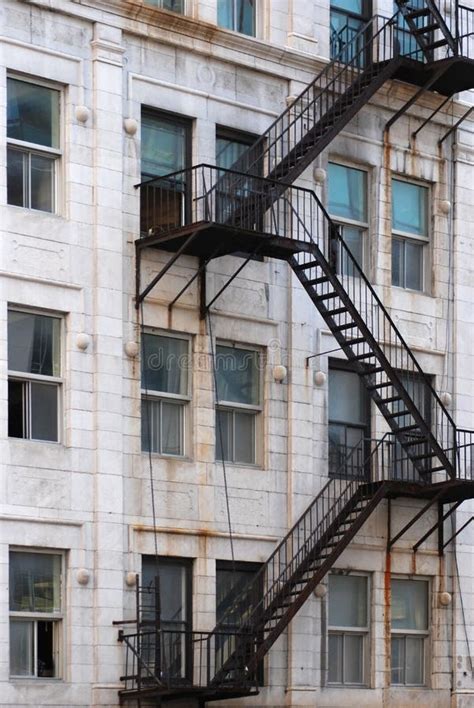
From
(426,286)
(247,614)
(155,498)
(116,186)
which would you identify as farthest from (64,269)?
(426,286)

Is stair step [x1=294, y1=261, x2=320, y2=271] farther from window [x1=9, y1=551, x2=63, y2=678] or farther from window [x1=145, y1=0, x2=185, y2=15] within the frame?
window [x1=9, y1=551, x2=63, y2=678]

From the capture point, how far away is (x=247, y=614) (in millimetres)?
31500

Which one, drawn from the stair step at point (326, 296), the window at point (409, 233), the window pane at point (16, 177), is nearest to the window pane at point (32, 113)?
the window pane at point (16, 177)

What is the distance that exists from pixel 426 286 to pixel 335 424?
349 centimetres

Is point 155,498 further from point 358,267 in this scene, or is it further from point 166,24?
point 166,24

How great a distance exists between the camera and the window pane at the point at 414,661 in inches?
1356

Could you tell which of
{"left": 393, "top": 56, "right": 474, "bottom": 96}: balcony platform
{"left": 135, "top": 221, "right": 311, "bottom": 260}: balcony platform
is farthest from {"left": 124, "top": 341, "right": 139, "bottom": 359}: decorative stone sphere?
{"left": 393, "top": 56, "right": 474, "bottom": 96}: balcony platform

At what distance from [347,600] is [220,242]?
6.69 metres

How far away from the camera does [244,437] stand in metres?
32.5

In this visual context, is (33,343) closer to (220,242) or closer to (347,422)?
(220,242)

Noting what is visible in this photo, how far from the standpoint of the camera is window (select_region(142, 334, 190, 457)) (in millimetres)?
30969

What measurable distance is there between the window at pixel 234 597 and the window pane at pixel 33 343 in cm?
435

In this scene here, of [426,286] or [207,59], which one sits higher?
[207,59]

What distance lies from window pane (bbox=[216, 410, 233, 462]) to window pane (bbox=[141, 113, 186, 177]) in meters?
3.93
